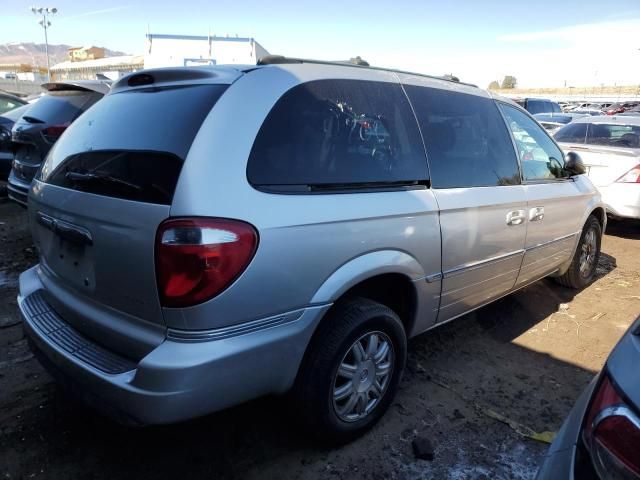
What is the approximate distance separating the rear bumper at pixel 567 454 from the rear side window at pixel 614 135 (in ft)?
21.3

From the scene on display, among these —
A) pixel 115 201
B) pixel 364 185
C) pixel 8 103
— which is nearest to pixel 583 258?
pixel 364 185

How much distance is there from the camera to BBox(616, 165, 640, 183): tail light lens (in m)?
6.09

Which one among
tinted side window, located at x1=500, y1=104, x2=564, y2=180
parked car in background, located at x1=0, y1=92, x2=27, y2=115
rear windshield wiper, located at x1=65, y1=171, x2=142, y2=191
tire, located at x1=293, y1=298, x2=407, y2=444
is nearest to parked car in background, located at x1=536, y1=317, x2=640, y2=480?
tire, located at x1=293, y1=298, x2=407, y2=444

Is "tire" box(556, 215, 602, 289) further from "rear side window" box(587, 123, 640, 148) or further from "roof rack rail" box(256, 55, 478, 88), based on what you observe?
"rear side window" box(587, 123, 640, 148)

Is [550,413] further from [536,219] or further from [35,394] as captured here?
[35,394]

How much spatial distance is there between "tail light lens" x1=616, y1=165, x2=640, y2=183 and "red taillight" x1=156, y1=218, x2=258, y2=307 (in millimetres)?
5992

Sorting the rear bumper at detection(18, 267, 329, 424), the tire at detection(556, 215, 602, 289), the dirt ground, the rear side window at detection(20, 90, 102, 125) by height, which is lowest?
the dirt ground

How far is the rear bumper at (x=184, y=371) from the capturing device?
1.81m

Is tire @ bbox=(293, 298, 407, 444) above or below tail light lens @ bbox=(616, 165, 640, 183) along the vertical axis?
below

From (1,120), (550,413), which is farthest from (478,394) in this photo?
(1,120)

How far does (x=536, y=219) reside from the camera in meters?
3.53

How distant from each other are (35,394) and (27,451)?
1.69 feet

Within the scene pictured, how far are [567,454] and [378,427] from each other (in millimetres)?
1426

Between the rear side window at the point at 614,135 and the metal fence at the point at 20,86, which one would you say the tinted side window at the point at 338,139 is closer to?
the rear side window at the point at 614,135
